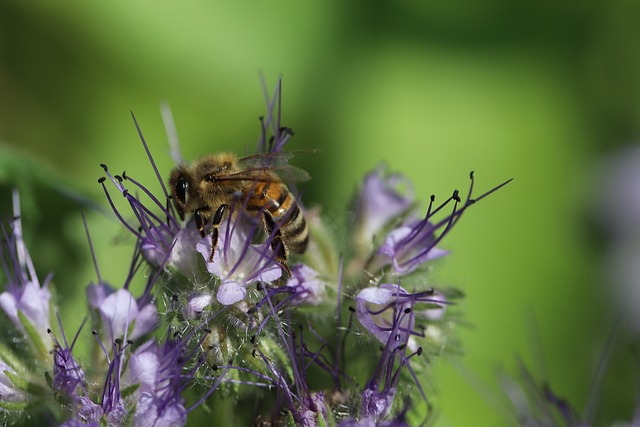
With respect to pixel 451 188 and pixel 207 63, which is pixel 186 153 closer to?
pixel 207 63

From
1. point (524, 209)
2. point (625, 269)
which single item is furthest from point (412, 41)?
point (625, 269)

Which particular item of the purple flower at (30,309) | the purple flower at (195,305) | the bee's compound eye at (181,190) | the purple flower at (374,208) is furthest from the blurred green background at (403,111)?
the purple flower at (195,305)

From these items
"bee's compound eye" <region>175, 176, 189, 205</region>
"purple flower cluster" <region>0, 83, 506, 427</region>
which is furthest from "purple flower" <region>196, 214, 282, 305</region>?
"bee's compound eye" <region>175, 176, 189, 205</region>

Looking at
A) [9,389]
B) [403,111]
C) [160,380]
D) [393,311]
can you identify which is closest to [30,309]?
[9,389]

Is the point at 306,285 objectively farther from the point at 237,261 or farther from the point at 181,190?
the point at 181,190

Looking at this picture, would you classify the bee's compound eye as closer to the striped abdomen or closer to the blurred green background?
the striped abdomen

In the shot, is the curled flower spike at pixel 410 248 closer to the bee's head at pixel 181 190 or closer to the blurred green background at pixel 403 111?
the bee's head at pixel 181 190
